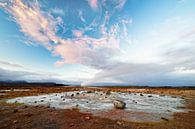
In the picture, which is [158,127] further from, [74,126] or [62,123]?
[62,123]

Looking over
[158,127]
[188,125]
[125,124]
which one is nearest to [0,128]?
[125,124]

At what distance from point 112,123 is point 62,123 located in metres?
4.01

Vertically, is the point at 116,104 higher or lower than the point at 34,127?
higher

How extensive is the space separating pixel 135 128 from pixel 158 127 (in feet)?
6.41

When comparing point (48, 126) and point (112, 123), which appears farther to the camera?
point (112, 123)

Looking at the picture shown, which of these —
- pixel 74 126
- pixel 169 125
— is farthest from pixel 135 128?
pixel 74 126

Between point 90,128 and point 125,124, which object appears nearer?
point 90,128

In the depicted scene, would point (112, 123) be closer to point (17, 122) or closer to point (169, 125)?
point (169, 125)

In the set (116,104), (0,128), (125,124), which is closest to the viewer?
(0,128)

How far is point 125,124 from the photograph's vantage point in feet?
43.1

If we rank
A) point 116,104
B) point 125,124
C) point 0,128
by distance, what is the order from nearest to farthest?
point 0,128
point 125,124
point 116,104

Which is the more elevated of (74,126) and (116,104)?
(116,104)

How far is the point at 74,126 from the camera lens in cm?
1266

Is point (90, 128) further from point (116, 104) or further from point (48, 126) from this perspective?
point (116, 104)
